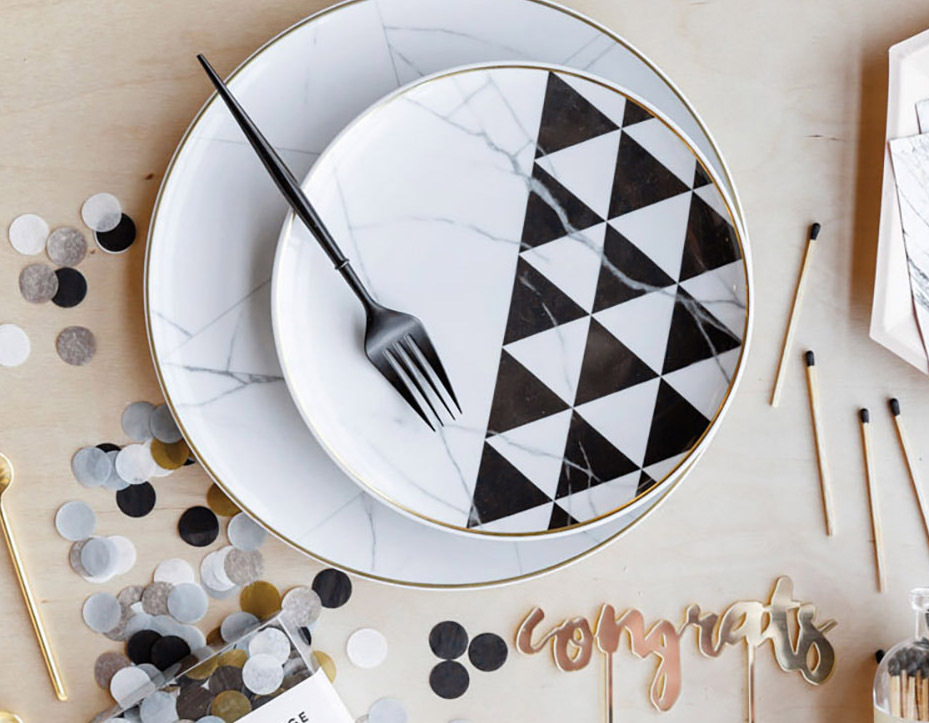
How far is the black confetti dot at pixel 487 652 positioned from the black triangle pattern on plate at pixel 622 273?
25 cm

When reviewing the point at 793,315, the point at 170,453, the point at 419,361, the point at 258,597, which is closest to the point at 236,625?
the point at 258,597

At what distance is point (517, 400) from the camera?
1.78 feet

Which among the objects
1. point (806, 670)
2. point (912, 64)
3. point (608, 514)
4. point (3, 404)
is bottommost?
point (806, 670)

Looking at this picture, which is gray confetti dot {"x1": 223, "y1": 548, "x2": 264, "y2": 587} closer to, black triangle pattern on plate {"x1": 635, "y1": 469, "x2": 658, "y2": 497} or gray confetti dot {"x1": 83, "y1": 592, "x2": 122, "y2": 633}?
gray confetti dot {"x1": 83, "y1": 592, "x2": 122, "y2": 633}

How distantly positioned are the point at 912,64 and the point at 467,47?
299 millimetres

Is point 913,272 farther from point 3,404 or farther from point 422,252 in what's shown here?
point 3,404

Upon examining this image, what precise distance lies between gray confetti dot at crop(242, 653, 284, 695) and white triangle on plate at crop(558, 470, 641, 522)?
22cm

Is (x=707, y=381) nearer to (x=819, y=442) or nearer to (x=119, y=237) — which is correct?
(x=819, y=442)

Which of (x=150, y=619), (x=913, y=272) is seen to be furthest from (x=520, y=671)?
(x=913, y=272)

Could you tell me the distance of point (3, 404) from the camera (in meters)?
0.59

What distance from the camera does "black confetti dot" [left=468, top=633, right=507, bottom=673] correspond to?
0.60 metres

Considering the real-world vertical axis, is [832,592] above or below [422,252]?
below

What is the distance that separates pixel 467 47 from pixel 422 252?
132mm

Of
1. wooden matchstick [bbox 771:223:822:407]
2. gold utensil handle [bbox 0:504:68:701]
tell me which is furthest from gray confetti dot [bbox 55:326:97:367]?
wooden matchstick [bbox 771:223:822:407]
